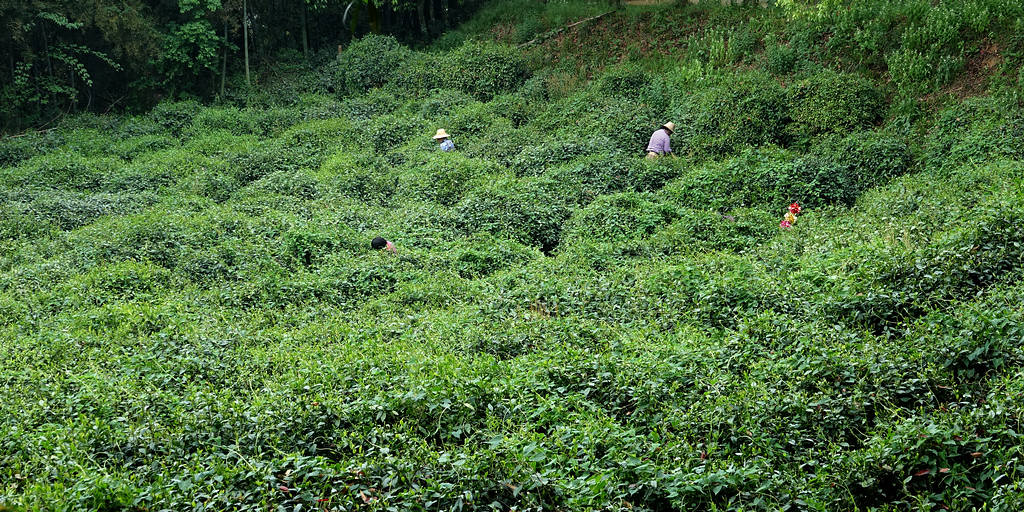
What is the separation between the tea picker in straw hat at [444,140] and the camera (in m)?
15.4

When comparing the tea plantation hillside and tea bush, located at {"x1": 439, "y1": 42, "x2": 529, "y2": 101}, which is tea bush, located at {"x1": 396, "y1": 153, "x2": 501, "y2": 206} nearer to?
the tea plantation hillside

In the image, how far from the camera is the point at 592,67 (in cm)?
1850

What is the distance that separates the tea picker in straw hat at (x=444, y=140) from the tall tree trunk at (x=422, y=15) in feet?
35.8

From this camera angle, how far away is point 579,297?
766 cm

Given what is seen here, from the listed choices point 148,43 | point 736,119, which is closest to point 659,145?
point 736,119

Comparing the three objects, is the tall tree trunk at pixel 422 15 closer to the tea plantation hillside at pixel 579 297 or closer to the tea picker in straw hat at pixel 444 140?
the tea plantation hillside at pixel 579 297

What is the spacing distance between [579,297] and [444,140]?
8862 millimetres

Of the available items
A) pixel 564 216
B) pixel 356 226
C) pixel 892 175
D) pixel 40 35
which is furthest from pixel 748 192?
pixel 40 35

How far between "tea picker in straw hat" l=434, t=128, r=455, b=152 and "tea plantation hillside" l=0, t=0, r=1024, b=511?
0.49 meters

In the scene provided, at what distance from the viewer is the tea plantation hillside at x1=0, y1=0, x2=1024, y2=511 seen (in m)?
4.44

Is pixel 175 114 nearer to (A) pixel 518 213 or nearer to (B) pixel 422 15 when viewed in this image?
(B) pixel 422 15

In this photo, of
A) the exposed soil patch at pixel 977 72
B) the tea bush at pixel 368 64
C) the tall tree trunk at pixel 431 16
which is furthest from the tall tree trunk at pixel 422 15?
the exposed soil patch at pixel 977 72

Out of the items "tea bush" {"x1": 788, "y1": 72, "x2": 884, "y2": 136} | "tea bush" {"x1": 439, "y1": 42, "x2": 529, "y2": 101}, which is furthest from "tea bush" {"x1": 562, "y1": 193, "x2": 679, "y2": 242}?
"tea bush" {"x1": 439, "y1": 42, "x2": 529, "y2": 101}

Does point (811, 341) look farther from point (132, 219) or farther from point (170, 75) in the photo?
point (170, 75)
